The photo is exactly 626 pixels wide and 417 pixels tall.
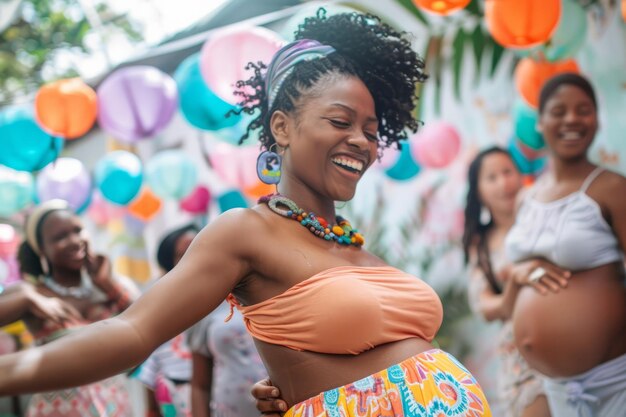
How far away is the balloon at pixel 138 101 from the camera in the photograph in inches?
232

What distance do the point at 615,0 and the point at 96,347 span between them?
4669 mm

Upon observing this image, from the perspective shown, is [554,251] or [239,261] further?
[554,251]

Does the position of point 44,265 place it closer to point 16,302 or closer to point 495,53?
point 16,302

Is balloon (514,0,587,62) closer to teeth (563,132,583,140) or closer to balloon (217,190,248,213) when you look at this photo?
teeth (563,132,583,140)

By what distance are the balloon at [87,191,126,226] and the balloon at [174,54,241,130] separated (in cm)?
362

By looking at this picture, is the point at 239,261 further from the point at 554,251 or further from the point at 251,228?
the point at 554,251

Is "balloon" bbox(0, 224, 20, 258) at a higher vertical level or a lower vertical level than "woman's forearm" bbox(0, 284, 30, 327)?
lower

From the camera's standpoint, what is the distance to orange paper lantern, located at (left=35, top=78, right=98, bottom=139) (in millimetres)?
5953

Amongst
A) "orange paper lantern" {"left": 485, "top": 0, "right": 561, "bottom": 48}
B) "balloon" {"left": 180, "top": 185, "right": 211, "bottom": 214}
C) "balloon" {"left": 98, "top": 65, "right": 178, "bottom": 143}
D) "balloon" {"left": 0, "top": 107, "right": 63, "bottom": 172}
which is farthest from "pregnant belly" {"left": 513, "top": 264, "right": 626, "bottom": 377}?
"balloon" {"left": 180, "top": 185, "right": 211, "bottom": 214}

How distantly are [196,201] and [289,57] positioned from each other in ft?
17.9

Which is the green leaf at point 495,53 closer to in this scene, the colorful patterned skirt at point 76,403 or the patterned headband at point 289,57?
the colorful patterned skirt at point 76,403

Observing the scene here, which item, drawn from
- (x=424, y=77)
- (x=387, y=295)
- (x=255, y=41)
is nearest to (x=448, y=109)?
(x=255, y=41)

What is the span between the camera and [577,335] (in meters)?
3.43

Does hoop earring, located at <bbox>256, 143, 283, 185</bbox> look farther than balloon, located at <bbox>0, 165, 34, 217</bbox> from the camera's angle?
No
